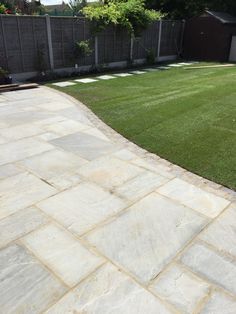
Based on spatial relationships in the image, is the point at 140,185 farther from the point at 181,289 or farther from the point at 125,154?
the point at 181,289

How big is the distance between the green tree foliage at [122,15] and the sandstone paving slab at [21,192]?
1020cm

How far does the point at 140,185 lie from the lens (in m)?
4.05

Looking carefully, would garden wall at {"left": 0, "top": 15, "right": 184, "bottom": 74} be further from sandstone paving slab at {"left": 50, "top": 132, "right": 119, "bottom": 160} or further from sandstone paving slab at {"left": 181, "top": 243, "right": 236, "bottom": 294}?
sandstone paving slab at {"left": 181, "top": 243, "right": 236, "bottom": 294}

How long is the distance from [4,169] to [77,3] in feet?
63.9

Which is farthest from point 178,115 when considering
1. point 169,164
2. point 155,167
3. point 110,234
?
point 110,234

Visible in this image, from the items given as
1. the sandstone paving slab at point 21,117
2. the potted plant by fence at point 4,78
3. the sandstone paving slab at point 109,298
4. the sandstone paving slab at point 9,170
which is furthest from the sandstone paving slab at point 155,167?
the potted plant by fence at point 4,78

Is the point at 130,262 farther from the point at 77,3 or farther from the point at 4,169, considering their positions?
the point at 77,3

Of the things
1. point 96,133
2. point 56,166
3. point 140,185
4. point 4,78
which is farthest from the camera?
point 4,78

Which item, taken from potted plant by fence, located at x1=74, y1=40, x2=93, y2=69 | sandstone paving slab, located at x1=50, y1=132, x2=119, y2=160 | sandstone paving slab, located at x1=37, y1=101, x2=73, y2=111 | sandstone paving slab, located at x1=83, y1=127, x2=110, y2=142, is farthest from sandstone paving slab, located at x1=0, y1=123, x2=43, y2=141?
potted plant by fence, located at x1=74, y1=40, x2=93, y2=69

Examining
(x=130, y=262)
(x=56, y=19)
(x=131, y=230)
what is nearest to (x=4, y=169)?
(x=131, y=230)

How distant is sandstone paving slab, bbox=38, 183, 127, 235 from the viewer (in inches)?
128

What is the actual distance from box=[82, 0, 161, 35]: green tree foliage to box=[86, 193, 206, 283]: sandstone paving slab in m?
11.0

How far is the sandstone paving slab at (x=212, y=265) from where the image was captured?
2.54 metres

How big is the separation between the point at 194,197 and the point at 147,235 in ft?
3.29
